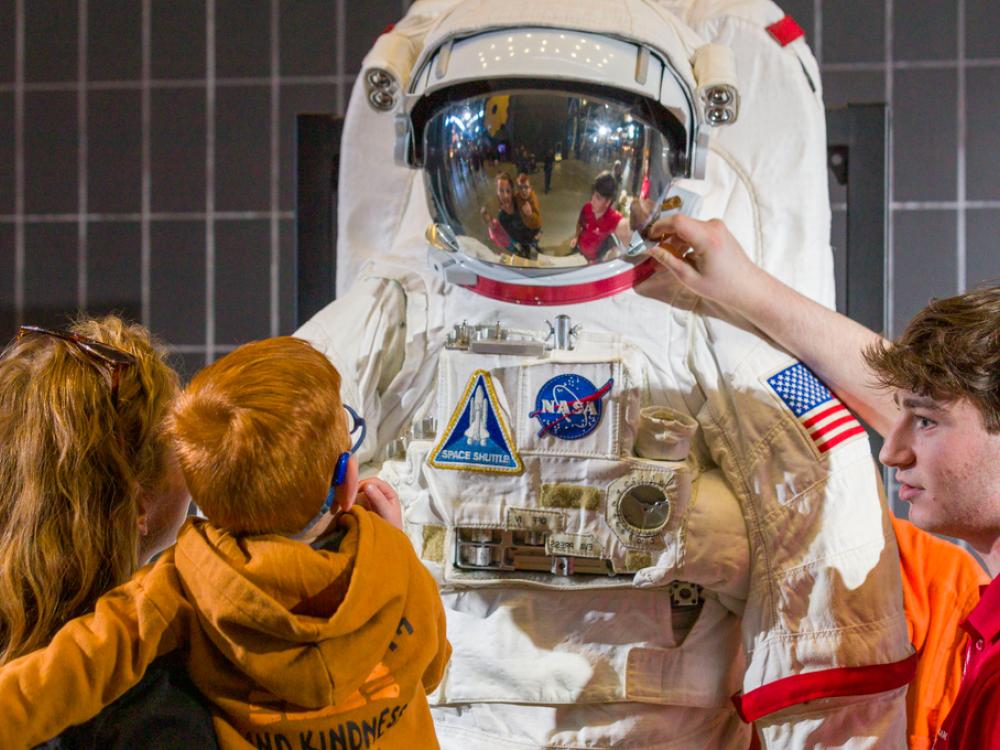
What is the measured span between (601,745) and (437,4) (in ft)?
3.54

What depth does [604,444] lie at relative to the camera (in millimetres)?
1374

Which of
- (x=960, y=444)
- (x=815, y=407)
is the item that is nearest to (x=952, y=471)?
(x=960, y=444)

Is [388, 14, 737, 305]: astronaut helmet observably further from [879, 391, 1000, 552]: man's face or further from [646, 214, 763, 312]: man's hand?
[879, 391, 1000, 552]: man's face

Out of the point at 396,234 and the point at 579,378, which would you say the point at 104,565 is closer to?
the point at 579,378

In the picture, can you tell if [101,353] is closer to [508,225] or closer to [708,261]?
[508,225]

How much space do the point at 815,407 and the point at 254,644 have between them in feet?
2.54

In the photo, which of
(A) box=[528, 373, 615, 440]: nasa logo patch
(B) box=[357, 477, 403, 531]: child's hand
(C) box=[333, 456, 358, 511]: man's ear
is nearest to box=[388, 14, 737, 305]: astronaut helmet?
(A) box=[528, 373, 615, 440]: nasa logo patch

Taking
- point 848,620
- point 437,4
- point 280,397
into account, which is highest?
point 437,4

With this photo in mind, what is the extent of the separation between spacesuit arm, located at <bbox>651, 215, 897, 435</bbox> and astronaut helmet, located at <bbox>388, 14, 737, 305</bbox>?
6cm

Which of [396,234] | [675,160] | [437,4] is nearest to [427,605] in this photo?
[675,160]

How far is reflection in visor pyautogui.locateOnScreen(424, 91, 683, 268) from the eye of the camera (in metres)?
1.33

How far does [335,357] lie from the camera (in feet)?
4.79

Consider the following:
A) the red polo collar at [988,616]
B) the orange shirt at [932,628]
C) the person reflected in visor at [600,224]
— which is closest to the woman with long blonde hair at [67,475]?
the person reflected in visor at [600,224]

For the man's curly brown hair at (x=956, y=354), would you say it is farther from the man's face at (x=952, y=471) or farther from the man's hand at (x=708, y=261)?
the man's hand at (x=708, y=261)
